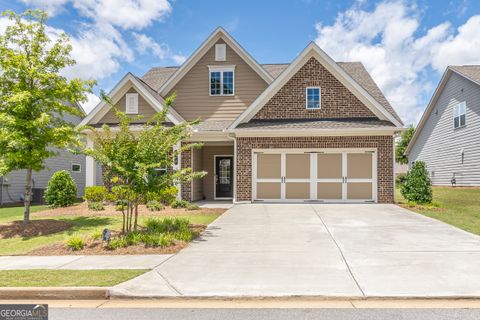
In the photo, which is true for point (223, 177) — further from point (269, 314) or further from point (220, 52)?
point (269, 314)

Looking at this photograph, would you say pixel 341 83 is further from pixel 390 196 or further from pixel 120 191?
pixel 120 191

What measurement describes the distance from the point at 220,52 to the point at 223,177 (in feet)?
22.8

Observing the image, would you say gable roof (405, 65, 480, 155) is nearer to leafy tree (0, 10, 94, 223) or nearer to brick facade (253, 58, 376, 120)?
brick facade (253, 58, 376, 120)

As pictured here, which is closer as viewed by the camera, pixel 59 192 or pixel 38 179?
pixel 59 192

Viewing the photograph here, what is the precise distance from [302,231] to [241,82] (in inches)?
454

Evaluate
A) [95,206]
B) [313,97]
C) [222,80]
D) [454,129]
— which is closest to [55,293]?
[95,206]

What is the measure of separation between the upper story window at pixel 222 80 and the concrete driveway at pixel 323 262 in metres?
10.0

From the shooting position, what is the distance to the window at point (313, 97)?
16.8m

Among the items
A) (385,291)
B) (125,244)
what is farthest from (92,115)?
(385,291)

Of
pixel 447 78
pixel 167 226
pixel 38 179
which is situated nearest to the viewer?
pixel 167 226

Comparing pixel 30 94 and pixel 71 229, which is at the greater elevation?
pixel 30 94

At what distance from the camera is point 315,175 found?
16.5 meters

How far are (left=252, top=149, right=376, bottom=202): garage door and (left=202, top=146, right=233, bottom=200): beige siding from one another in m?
3.64

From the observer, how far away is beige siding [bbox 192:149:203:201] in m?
18.3
